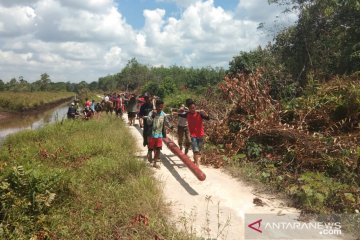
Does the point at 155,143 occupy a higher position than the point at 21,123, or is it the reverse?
the point at 155,143

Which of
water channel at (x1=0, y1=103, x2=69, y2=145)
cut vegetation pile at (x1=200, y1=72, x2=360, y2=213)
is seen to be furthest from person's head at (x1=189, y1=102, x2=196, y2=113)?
water channel at (x1=0, y1=103, x2=69, y2=145)

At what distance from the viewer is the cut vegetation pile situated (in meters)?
6.28

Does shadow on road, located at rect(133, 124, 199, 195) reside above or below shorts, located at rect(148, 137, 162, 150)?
below

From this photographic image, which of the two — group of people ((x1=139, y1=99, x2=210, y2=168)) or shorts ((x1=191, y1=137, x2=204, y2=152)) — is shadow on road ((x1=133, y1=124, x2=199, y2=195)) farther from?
shorts ((x1=191, y1=137, x2=204, y2=152))

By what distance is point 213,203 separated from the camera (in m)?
6.31

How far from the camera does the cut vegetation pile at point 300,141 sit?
6277 millimetres

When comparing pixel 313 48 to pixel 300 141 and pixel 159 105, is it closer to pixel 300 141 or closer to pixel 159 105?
pixel 300 141

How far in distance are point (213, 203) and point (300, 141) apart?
2.97 metres

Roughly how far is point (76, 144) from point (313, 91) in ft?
24.0

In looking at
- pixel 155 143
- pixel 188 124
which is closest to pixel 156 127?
pixel 155 143

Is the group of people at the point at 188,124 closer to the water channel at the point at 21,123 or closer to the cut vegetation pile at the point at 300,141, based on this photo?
the cut vegetation pile at the point at 300,141

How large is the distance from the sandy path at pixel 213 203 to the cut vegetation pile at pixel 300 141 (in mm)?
552

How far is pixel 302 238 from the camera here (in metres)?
5.05

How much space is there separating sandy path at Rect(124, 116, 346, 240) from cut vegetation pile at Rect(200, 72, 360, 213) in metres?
0.55
